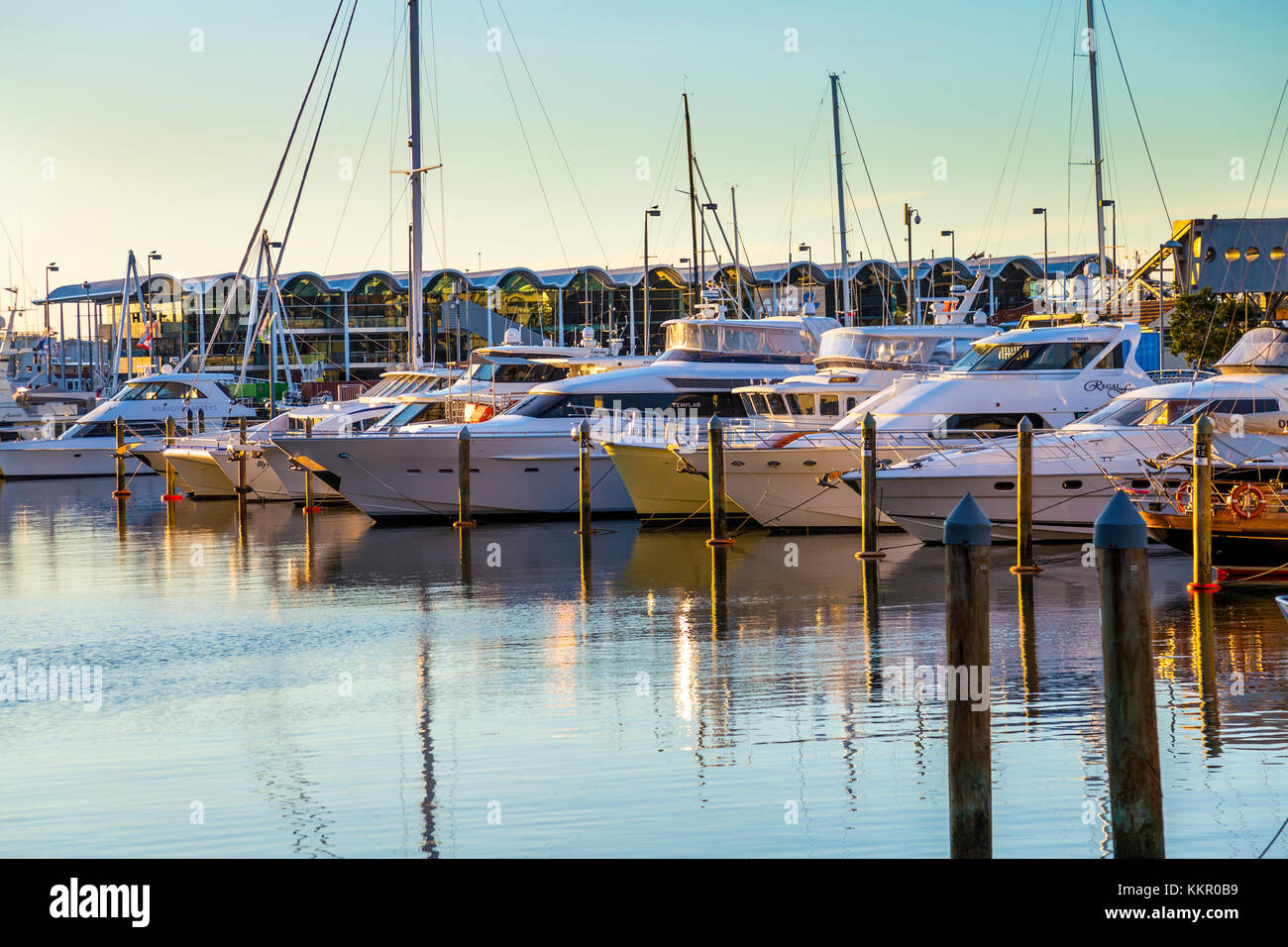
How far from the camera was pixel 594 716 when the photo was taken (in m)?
11.0

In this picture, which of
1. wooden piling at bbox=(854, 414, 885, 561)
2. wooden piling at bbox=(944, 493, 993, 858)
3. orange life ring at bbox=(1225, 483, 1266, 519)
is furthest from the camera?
wooden piling at bbox=(854, 414, 885, 561)

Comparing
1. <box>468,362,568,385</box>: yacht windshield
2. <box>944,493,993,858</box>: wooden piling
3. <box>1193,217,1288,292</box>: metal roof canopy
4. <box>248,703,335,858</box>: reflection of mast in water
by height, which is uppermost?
<box>1193,217,1288,292</box>: metal roof canopy

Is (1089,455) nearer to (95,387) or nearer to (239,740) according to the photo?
(239,740)

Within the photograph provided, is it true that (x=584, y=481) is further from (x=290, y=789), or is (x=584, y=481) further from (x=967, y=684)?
(x=967, y=684)

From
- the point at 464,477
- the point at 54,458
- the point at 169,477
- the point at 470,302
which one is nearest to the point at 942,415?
the point at 464,477

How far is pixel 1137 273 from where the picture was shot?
55719mm

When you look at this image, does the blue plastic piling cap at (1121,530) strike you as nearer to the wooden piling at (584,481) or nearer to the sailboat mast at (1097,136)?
the wooden piling at (584,481)

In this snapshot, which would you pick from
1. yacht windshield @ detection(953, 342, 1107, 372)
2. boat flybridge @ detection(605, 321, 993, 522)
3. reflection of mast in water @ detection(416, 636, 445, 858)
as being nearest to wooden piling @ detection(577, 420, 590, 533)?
boat flybridge @ detection(605, 321, 993, 522)

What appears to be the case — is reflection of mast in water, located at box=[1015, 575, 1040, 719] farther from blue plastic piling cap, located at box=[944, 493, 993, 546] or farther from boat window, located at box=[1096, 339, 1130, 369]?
boat window, located at box=[1096, 339, 1130, 369]

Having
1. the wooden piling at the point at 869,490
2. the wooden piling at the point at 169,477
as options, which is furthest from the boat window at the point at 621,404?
the wooden piling at the point at 169,477

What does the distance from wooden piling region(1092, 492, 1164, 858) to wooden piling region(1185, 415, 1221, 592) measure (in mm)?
10291

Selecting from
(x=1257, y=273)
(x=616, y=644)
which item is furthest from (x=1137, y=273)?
(x=616, y=644)

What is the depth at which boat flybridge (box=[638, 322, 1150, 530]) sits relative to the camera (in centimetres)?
2342

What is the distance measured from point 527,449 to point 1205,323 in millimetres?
28223
